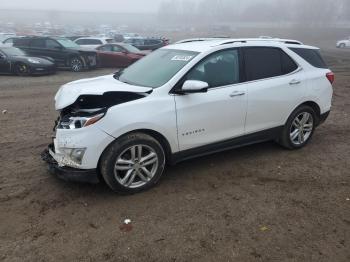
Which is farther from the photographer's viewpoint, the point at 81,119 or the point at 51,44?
the point at 51,44

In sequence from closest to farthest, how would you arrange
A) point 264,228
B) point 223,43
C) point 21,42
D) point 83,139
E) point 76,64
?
point 264,228 → point 83,139 → point 223,43 → point 76,64 → point 21,42

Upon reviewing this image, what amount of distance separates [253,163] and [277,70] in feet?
4.58

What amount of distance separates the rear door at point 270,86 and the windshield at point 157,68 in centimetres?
93

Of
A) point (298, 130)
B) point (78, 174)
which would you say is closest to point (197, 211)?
point (78, 174)

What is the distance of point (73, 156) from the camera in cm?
422

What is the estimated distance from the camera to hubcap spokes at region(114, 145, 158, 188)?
437 cm

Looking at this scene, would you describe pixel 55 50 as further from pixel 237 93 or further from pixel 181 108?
pixel 181 108

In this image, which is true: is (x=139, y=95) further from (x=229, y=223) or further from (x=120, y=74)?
(x=229, y=223)

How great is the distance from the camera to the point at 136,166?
4.45m

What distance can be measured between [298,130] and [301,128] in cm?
7

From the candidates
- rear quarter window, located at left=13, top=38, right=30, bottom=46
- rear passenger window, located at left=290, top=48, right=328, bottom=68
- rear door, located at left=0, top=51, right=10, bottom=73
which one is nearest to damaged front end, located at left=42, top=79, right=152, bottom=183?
rear passenger window, located at left=290, top=48, right=328, bottom=68

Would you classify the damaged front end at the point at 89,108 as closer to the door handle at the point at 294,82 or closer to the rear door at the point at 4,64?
the door handle at the point at 294,82

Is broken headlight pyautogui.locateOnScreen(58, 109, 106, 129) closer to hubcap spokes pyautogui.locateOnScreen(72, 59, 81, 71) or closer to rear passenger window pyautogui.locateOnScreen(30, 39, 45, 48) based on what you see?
hubcap spokes pyautogui.locateOnScreen(72, 59, 81, 71)

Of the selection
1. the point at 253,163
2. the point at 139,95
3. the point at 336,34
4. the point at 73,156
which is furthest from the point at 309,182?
the point at 336,34
